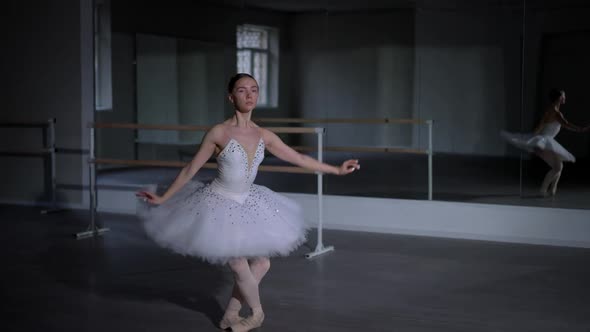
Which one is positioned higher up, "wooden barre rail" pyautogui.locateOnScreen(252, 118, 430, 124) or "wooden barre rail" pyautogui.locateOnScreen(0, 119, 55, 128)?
"wooden barre rail" pyautogui.locateOnScreen(252, 118, 430, 124)

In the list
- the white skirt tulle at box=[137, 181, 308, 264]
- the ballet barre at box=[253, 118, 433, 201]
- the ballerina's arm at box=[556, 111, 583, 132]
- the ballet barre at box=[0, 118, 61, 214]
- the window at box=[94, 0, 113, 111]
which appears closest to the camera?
the white skirt tulle at box=[137, 181, 308, 264]

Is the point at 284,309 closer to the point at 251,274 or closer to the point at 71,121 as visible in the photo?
the point at 251,274

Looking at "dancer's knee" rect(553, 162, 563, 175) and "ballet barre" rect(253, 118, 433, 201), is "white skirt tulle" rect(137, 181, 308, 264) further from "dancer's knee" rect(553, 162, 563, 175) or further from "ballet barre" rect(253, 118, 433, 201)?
"dancer's knee" rect(553, 162, 563, 175)

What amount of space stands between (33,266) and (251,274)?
2.23m

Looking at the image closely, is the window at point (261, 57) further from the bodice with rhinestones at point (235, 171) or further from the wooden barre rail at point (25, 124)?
the bodice with rhinestones at point (235, 171)

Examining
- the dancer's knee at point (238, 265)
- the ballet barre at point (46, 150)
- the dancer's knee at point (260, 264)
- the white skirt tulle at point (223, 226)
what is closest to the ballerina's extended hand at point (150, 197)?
the white skirt tulle at point (223, 226)

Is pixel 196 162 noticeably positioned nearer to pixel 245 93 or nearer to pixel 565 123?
pixel 245 93

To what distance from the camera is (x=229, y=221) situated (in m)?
3.72

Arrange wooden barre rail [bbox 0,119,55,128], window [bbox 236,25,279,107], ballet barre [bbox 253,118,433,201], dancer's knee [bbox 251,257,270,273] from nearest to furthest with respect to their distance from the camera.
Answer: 1. dancer's knee [bbox 251,257,270,273]
2. ballet barre [bbox 253,118,433,201]
3. window [bbox 236,25,279,107]
4. wooden barre rail [bbox 0,119,55,128]

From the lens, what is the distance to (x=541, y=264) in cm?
539

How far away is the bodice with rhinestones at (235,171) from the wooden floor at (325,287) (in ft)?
2.25

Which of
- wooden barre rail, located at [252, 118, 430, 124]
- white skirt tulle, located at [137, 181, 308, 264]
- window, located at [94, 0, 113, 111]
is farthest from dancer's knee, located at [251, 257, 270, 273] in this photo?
window, located at [94, 0, 113, 111]

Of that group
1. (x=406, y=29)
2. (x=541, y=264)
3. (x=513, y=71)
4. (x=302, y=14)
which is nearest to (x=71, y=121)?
(x=302, y=14)

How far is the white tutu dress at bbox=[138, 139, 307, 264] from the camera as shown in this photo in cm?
365
